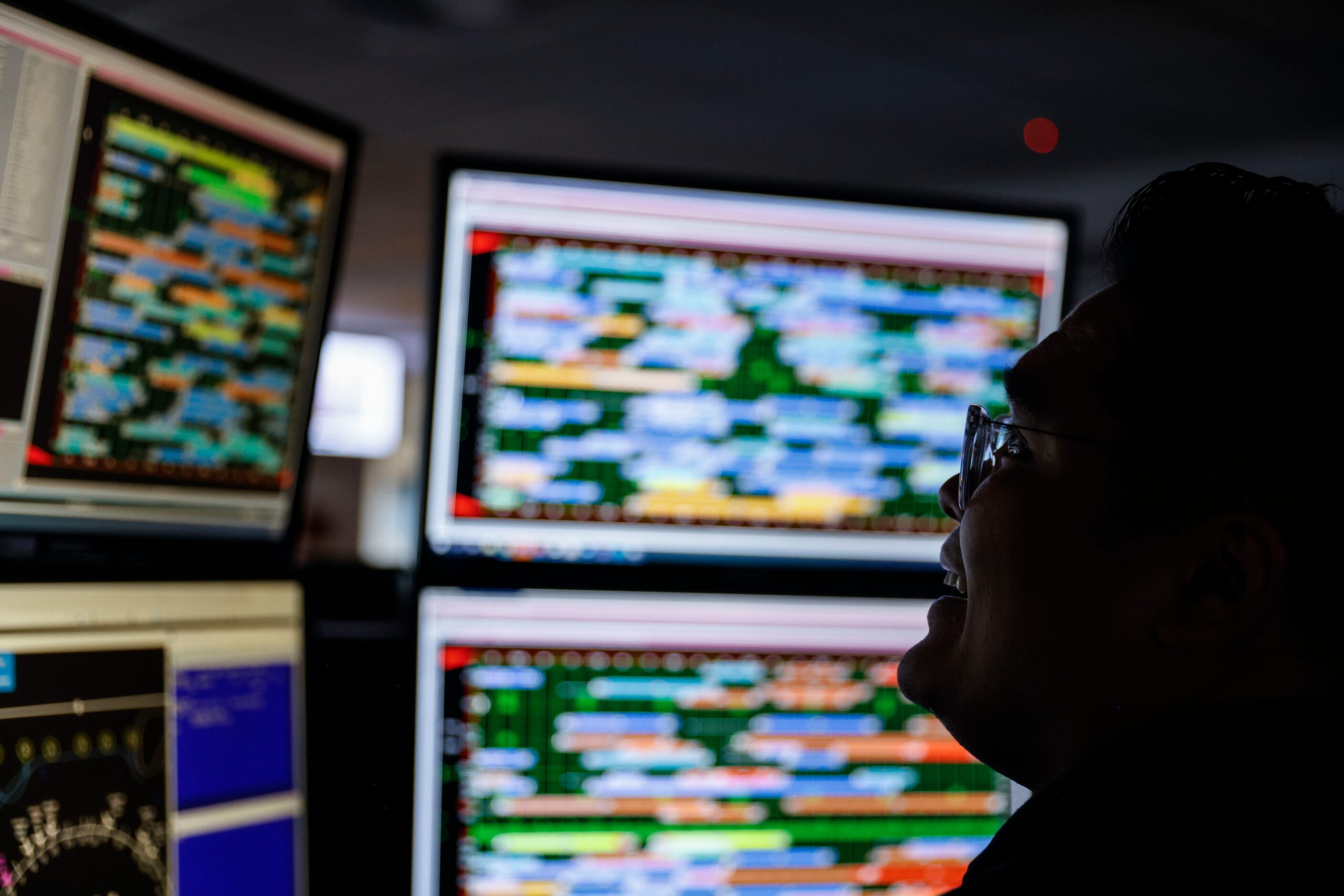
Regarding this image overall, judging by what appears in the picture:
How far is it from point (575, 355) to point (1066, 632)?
1.74 feet

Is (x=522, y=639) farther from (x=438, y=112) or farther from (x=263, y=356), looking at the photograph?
(x=438, y=112)

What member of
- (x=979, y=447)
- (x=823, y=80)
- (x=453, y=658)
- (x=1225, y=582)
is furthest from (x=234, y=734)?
(x=823, y=80)

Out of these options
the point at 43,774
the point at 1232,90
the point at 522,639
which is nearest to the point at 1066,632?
the point at 522,639

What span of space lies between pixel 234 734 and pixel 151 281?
37 centimetres

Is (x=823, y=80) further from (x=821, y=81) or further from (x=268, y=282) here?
(x=268, y=282)

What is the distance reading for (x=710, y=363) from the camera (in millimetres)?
1128

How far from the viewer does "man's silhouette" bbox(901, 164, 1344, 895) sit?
1.98 ft

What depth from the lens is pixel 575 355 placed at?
3.61 feet

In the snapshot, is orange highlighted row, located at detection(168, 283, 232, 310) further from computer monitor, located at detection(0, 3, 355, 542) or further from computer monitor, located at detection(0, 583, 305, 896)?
computer monitor, located at detection(0, 583, 305, 896)

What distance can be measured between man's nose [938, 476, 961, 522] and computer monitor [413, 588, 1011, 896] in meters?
0.23

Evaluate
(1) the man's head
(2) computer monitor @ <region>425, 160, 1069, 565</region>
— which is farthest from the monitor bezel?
(1) the man's head

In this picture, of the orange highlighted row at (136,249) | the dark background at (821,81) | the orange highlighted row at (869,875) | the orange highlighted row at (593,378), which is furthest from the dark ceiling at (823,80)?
the orange highlighted row at (136,249)

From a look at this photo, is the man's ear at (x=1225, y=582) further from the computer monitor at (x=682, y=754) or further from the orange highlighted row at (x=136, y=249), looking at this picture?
the orange highlighted row at (x=136, y=249)

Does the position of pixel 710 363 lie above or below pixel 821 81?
below
